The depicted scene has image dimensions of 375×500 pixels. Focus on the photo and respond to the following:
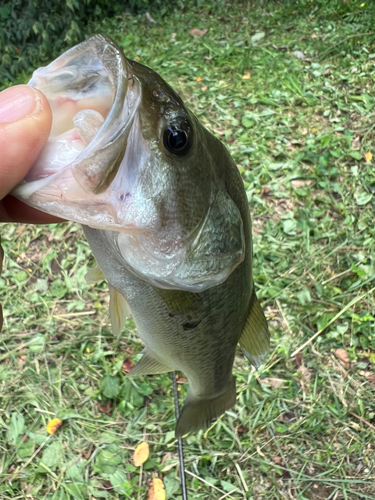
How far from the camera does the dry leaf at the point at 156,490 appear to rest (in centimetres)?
184

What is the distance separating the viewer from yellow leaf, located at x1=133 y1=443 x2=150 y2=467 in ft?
6.32

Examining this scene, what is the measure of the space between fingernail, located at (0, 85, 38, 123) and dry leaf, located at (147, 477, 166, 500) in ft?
5.61

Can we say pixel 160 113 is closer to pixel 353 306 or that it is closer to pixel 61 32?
pixel 353 306

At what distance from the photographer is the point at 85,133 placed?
72 cm

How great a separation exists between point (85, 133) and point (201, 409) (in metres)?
1.06

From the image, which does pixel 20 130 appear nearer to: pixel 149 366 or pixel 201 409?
pixel 149 366

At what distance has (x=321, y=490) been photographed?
5.90ft

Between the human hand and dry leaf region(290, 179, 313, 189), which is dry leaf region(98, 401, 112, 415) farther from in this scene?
dry leaf region(290, 179, 313, 189)

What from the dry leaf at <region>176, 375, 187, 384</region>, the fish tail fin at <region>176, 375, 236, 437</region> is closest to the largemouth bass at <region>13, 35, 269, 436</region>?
the fish tail fin at <region>176, 375, 236, 437</region>

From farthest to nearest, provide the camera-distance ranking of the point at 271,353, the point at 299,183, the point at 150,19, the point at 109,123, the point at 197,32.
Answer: the point at 150,19
the point at 197,32
the point at 299,183
the point at 271,353
the point at 109,123

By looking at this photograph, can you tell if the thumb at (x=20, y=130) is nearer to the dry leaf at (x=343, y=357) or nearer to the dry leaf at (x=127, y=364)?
the dry leaf at (x=127, y=364)

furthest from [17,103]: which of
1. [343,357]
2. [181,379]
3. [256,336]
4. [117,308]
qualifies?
[343,357]

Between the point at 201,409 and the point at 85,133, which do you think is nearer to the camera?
the point at 85,133

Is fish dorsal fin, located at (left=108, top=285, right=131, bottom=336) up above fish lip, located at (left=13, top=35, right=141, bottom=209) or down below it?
below
